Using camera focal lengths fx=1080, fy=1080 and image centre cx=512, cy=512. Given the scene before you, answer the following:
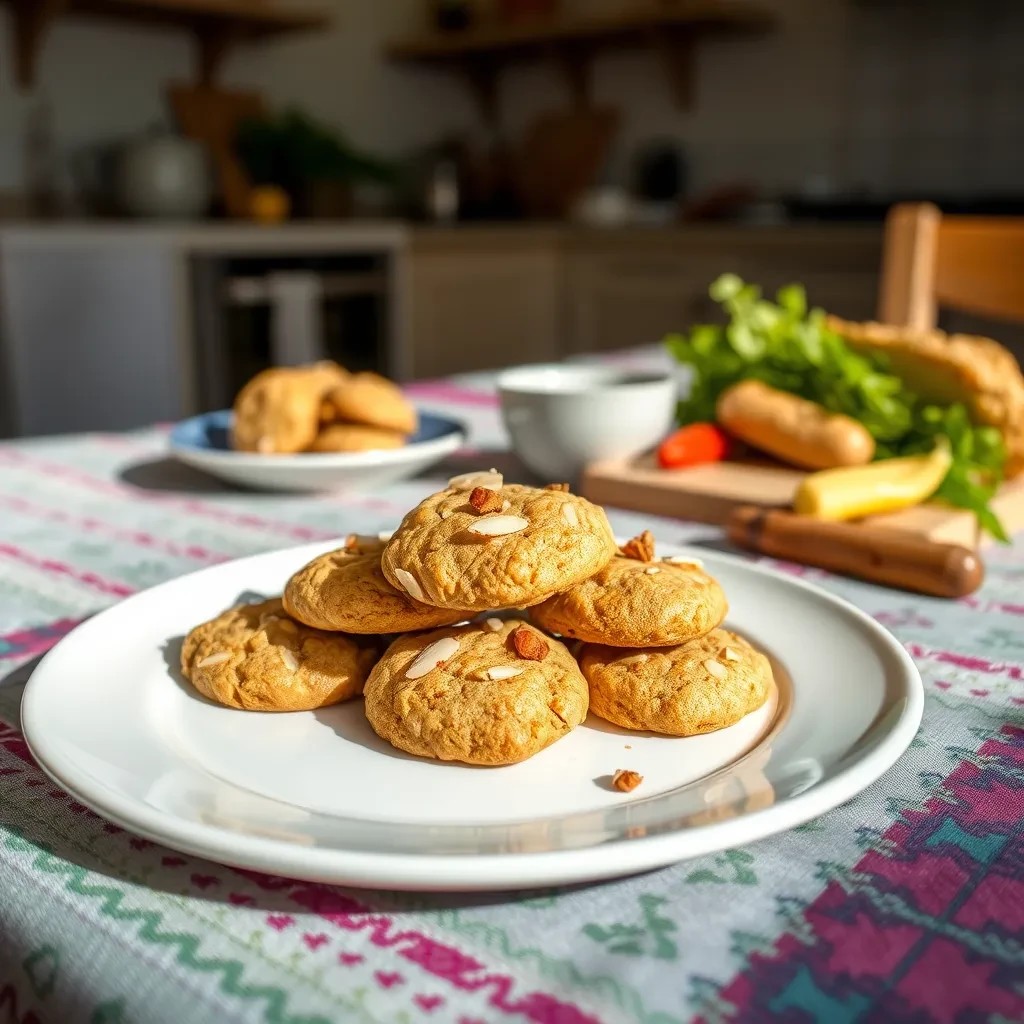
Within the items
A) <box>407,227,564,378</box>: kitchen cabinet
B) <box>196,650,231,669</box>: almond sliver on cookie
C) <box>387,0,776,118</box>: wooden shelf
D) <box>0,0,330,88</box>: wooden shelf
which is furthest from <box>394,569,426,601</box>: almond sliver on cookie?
<box>387,0,776,118</box>: wooden shelf

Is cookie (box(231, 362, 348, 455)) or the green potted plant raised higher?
the green potted plant

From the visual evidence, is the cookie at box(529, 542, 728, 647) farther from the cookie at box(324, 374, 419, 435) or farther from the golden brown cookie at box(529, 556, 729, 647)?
the cookie at box(324, 374, 419, 435)

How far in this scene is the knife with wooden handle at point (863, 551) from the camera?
78 centimetres

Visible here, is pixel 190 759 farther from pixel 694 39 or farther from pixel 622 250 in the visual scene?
pixel 694 39

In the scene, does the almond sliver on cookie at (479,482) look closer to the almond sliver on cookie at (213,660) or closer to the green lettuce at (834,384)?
the almond sliver on cookie at (213,660)

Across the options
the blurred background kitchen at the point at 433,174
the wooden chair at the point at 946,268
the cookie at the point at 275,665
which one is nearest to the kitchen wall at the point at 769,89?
the blurred background kitchen at the point at 433,174

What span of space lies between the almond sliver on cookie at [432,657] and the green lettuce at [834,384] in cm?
60

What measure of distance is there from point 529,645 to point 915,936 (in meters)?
0.20

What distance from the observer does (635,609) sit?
52 cm

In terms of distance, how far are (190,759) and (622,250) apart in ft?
12.7

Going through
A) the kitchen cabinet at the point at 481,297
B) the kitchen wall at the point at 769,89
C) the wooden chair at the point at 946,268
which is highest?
the kitchen wall at the point at 769,89

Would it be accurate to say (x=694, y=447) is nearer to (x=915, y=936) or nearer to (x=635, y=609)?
(x=635, y=609)

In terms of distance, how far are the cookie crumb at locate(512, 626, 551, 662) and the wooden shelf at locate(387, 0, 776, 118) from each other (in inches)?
160

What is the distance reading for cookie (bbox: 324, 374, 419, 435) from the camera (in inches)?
42.9
